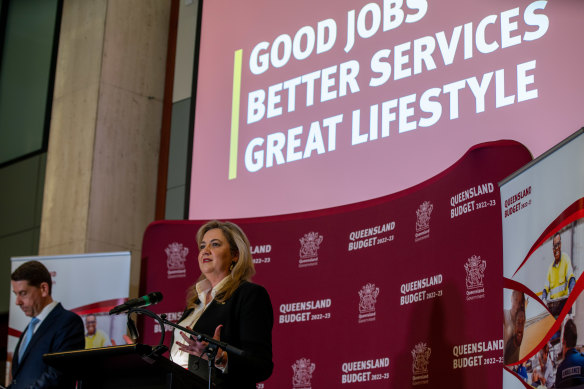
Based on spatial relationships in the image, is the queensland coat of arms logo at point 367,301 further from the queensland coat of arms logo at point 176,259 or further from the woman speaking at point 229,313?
the woman speaking at point 229,313

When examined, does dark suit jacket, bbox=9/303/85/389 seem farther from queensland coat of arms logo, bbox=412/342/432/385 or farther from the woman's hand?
the woman's hand

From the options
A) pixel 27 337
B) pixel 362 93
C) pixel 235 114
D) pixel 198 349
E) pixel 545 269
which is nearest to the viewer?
pixel 198 349

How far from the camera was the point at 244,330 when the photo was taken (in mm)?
3174

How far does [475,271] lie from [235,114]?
9.13 feet

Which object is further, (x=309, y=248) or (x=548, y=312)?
(x=309, y=248)

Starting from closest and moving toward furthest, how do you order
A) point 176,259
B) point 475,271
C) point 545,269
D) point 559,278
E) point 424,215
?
point 559,278 < point 545,269 < point 475,271 < point 424,215 < point 176,259

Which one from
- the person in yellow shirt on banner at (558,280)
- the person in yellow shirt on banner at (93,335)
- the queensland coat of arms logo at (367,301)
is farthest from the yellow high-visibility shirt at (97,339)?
the person in yellow shirt on banner at (558,280)

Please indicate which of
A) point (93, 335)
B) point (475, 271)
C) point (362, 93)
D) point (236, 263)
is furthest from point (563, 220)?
point (93, 335)

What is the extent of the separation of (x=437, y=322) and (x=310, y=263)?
111cm

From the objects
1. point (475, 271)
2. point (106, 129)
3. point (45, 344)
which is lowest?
point (45, 344)

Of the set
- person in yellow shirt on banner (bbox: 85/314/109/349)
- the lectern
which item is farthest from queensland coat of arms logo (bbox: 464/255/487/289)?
person in yellow shirt on banner (bbox: 85/314/109/349)

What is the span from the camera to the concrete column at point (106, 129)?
727 centimetres

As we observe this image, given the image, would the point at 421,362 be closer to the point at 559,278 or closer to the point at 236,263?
the point at 559,278

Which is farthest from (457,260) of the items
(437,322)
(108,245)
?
(108,245)
